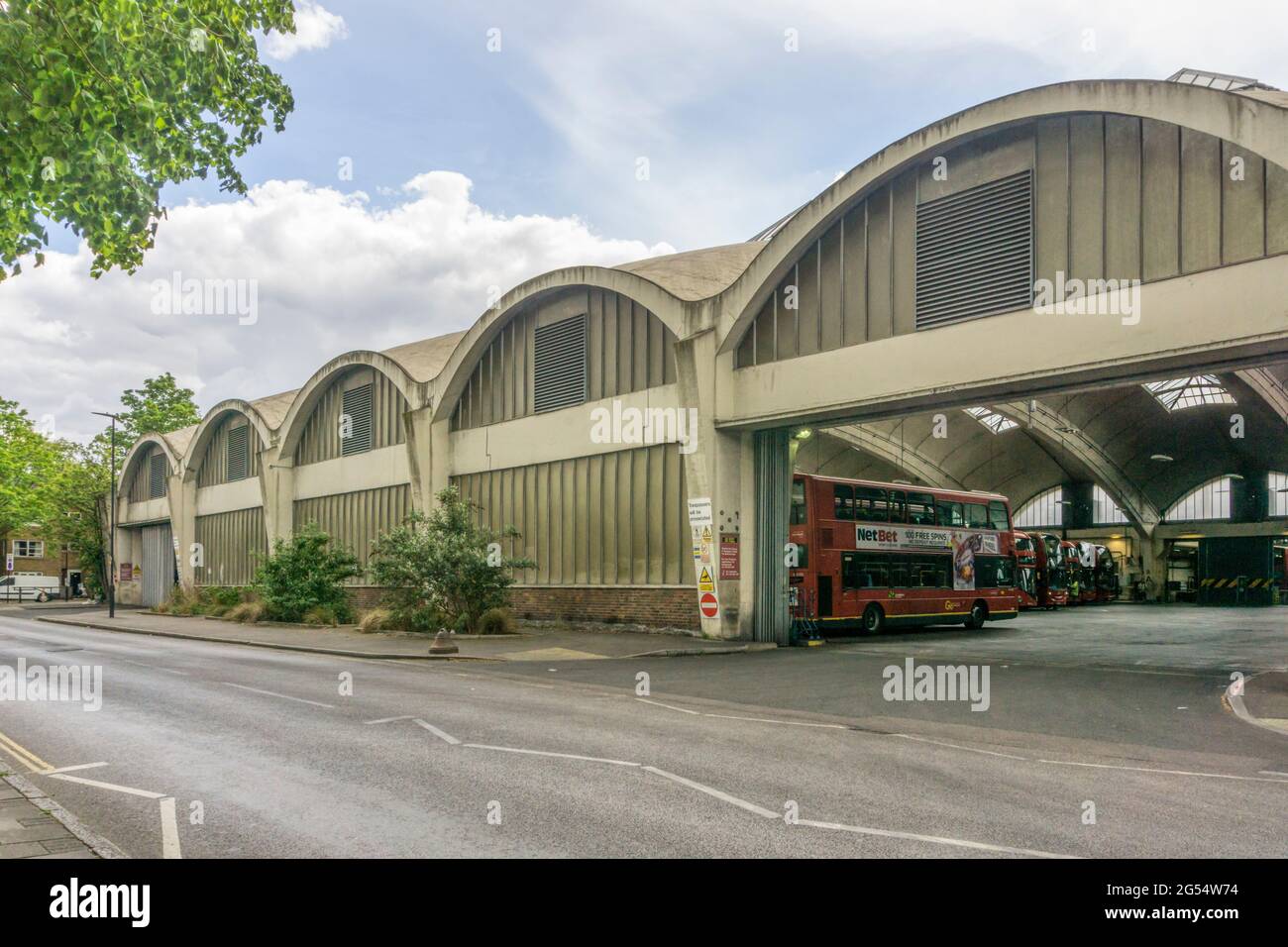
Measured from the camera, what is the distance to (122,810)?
7.23 m

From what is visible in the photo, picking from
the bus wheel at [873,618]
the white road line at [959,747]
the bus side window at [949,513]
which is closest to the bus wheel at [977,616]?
the bus side window at [949,513]

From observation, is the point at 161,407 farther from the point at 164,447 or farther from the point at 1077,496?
the point at 1077,496

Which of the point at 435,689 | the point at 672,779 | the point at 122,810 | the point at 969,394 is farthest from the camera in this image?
the point at 969,394

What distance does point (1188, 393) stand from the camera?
5531 cm

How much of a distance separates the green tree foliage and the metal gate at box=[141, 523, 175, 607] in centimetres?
2302

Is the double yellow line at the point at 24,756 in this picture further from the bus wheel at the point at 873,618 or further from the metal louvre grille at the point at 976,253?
the bus wheel at the point at 873,618

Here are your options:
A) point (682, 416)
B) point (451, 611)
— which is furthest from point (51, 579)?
point (682, 416)

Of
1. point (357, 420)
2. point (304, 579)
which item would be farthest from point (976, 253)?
point (357, 420)

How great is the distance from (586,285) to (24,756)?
69.0ft

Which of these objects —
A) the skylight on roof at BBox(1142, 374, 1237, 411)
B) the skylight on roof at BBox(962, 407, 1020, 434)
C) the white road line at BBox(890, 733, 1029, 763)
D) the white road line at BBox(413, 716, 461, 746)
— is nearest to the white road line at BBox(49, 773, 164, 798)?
the white road line at BBox(413, 716, 461, 746)

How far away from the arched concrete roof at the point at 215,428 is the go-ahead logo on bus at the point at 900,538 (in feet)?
89.8

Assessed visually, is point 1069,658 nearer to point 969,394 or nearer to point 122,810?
point 969,394

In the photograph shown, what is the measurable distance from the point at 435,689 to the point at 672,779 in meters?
7.69

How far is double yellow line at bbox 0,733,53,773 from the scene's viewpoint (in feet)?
29.5
